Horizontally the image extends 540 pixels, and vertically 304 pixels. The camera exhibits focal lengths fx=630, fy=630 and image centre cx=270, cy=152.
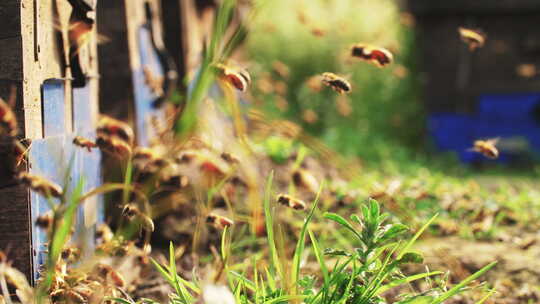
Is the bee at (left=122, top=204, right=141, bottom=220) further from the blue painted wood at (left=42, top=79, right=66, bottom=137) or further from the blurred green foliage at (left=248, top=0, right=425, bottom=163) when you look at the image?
the blurred green foliage at (left=248, top=0, right=425, bottom=163)

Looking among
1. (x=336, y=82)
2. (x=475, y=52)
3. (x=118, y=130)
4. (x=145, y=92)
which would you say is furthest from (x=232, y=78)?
(x=475, y=52)

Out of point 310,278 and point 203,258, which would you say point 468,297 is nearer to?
point 310,278

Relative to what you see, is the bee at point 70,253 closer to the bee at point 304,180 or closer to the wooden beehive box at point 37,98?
the wooden beehive box at point 37,98

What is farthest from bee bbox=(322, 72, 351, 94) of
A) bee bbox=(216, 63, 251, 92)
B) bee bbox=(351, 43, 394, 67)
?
bee bbox=(216, 63, 251, 92)

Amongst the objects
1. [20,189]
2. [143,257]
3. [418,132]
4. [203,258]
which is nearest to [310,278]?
[143,257]

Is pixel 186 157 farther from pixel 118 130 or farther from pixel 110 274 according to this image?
pixel 110 274

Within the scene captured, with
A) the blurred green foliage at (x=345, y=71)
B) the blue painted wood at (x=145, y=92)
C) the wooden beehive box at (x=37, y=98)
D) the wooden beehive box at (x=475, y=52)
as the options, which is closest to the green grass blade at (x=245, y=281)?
the wooden beehive box at (x=37, y=98)

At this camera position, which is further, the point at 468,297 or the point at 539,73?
the point at 539,73
